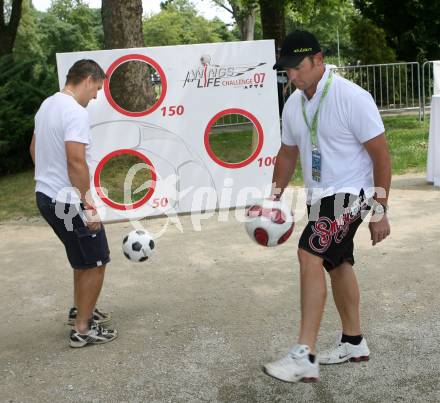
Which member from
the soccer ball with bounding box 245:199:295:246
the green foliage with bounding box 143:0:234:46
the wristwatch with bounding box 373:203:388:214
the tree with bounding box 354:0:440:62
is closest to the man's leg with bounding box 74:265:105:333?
the soccer ball with bounding box 245:199:295:246

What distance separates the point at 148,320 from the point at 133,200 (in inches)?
176

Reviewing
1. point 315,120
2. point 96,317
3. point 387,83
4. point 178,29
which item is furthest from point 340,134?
point 178,29

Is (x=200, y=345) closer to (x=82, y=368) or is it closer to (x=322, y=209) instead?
(x=82, y=368)

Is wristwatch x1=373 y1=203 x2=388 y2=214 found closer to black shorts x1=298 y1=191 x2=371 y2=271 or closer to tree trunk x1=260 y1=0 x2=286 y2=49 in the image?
black shorts x1=298 y1=191 x2=371 y2=271

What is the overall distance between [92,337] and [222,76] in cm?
476

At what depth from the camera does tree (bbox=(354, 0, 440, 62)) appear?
2298 centimetres

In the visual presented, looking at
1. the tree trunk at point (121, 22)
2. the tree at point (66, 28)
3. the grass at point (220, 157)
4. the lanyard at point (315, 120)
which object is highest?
the tree at point (66, 28)

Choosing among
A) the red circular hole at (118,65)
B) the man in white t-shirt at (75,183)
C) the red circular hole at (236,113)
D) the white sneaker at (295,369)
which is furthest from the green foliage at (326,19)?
the white sneaker at (295,369)

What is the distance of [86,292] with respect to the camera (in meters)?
4.77

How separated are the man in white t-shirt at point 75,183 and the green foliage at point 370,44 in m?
19.8

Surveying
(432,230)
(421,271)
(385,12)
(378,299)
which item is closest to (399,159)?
(432,230)

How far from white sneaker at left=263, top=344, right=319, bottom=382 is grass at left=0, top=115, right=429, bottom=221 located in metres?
6.21

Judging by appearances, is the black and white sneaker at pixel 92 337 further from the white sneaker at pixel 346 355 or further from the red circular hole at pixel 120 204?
the red circular hole at pixel 120 204

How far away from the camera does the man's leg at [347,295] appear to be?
412 cm
